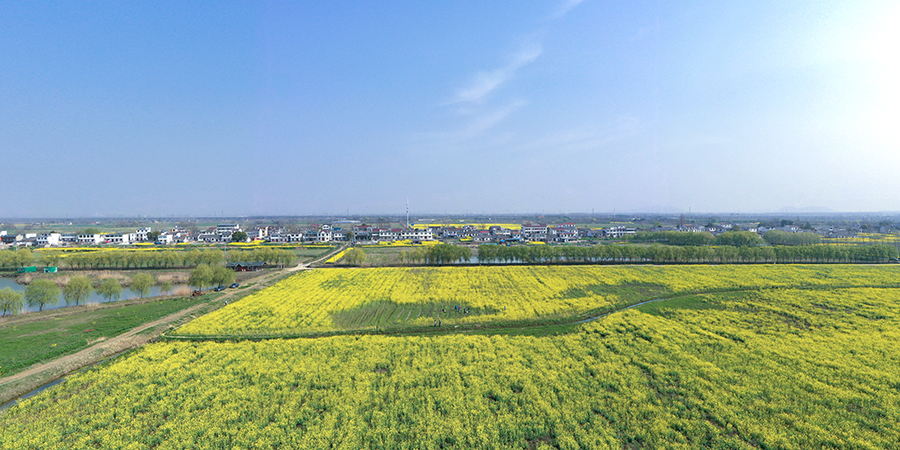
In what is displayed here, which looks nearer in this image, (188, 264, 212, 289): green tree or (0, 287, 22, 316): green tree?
(0, 287, 22, 316): green tree

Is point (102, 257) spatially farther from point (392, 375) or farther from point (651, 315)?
point (651, 315)

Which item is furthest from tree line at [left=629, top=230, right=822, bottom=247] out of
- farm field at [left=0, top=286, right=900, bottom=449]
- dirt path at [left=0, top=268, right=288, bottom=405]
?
dirt path at [left=0, top=268, right=288, bottom=405]

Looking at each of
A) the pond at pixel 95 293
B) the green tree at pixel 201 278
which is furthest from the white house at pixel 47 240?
the green tree at pixel 201 278

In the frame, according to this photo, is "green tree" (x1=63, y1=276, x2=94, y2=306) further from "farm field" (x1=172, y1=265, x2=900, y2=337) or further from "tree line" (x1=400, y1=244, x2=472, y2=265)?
"tree line" (x1=400, y1=244, x2=472, y2=265)

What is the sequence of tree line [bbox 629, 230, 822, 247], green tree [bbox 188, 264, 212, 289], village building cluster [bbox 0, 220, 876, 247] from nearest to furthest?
green tree [bbox 188, 264, 212, 289], tree line [bbox 629, 230, 822, 247], village building cluster [bbox 0, 220, 876, 247]

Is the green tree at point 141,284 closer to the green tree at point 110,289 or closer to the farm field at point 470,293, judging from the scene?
the green tree at point 110,289

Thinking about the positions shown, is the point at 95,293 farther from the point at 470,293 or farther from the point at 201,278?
the point at 470,293
